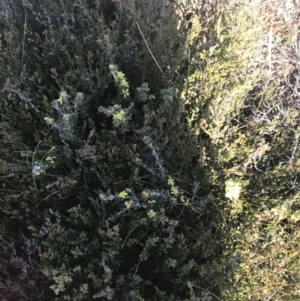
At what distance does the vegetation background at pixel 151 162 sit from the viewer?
163cm

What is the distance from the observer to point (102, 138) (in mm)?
1805

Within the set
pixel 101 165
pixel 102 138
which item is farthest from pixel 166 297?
pixel 102 138

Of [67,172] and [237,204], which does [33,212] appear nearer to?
[67,172]

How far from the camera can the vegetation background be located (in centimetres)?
163

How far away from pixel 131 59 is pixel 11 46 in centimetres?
64

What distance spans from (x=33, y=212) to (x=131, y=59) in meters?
0.96

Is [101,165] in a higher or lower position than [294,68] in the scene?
lower

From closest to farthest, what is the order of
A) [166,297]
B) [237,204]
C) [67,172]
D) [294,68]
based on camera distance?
[166,297], [237,204], [67,172], [294,68]

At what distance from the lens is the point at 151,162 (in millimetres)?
1797

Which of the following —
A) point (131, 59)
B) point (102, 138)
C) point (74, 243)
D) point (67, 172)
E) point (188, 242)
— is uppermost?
point (131, 59)

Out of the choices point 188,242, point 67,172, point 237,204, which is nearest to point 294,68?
point 237,204

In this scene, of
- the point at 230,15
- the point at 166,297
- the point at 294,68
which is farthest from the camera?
the point at 294,68

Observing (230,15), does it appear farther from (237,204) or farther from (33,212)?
(33,212)

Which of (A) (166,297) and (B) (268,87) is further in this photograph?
(B) (268,87)
